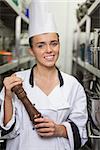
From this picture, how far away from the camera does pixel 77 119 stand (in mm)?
992

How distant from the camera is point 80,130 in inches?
39.0

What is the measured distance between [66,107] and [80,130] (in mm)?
96

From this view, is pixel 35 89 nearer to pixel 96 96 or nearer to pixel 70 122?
pixel 70 122

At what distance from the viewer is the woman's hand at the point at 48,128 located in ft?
3.05

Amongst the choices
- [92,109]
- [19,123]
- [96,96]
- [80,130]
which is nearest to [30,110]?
[19,123]

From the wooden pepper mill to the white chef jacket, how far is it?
1.8 inches

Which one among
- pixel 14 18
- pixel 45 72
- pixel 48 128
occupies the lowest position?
pixel 48 128

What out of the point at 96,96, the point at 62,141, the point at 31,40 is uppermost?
the point at 31,40

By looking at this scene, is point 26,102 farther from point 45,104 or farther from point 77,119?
point 77,119

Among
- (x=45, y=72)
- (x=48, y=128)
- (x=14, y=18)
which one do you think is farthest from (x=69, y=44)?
(x=48, y=128)

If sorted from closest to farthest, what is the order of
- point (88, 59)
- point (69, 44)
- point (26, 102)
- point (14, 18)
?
point (26, 102) → point (88, 59) → point (14, 18) → point (69, 44)

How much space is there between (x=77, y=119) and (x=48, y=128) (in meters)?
0.12

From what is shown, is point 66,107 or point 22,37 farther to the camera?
point 22,37

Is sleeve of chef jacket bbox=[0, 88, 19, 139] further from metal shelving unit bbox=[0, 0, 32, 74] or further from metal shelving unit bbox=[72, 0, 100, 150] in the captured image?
metal shelving unit bbox=[0, 0, 32, 74]
